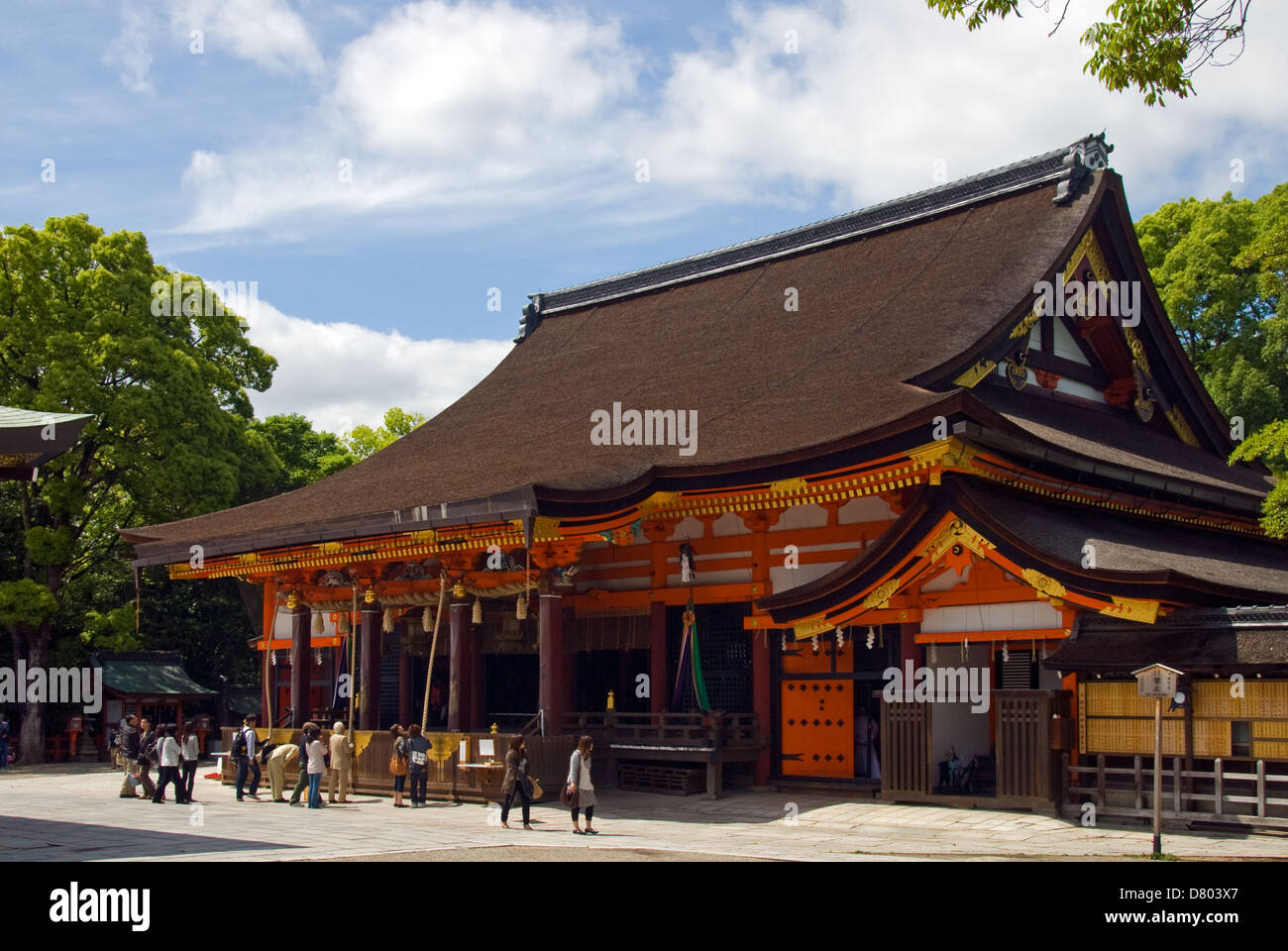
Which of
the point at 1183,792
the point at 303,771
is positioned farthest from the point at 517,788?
the point at 1183,792

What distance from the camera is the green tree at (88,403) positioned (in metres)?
34.6

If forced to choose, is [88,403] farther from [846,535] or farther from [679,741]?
[846,535]

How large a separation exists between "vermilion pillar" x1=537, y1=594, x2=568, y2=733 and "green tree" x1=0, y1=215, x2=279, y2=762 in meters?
17.1

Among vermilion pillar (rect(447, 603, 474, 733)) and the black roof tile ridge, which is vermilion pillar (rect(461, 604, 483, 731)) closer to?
vermilion pillar (rect(447, 603, 474, 733))

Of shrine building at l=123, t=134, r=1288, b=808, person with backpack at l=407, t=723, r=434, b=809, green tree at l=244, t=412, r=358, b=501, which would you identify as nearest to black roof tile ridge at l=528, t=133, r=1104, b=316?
shrine building at l=123, t=134, r=1288, b=808

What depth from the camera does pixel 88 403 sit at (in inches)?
1361

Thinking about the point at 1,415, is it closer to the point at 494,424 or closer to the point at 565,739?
the point at 565,739

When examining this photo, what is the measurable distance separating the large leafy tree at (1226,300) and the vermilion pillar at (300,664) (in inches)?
944

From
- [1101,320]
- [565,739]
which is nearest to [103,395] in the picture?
[565,739]

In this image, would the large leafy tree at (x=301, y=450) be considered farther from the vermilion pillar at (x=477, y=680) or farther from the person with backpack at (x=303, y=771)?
the person with backpack at (x=303, y=771)

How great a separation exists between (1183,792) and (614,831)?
24.4ft

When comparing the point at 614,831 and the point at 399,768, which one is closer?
the point at 614,831

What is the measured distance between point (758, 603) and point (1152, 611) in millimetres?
6124

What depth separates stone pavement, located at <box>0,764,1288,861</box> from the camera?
14.7 metres
